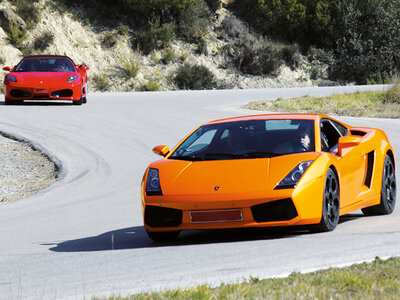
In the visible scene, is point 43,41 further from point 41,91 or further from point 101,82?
point 41,91

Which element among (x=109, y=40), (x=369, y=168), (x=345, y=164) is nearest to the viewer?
(x=345, y=164)

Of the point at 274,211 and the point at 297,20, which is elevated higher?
the point at 274,211

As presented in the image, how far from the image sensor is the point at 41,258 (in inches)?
276

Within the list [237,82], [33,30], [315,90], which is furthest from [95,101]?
[237,82]

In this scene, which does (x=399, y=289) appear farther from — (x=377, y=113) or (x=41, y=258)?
(x=377, y=113)

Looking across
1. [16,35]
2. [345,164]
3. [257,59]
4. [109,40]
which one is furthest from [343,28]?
[345,164]

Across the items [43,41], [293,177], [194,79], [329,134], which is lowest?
[194,79]

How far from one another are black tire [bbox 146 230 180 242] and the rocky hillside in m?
29.9

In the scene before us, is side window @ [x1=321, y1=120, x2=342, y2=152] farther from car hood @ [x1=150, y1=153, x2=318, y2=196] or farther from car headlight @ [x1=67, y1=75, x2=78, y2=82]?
car headlight @ [x1=67, y1=75, x2=78, y2=82]

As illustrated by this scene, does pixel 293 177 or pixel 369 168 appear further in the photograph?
pixel 369 168

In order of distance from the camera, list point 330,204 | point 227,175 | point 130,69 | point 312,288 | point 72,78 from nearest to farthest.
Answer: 1. point 312,288
2. point 227,175
3. point 330,204
4. point 72,78
5. point 130,69

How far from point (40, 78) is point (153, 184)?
16677mm

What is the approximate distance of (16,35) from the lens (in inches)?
1492

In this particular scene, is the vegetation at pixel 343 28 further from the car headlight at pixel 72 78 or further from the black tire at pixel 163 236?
the black tire at pixel 163 236
